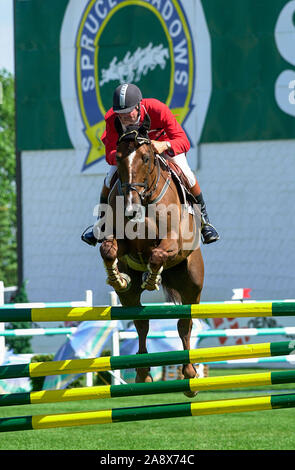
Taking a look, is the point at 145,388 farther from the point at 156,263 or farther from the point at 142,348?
the point at 142,348

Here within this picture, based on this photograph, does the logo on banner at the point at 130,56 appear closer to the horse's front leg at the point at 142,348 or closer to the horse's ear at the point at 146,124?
the horse's front leg at the point at 142,348

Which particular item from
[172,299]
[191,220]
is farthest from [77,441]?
[191,220]

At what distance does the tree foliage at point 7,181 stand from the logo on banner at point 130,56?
23.2 meters

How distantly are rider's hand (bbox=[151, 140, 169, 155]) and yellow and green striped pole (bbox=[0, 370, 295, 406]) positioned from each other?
168 centimetres

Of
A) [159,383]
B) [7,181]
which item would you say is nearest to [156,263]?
[159,383]

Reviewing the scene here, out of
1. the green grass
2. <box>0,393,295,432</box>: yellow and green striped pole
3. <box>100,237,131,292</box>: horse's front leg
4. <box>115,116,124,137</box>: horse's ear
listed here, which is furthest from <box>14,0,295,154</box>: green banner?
<box>0,393,295,432</box>: yellow and green striped pole

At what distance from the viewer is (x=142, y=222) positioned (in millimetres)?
5973

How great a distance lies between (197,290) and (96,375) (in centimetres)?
726

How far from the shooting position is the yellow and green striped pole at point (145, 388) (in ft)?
17.8

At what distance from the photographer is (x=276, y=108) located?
19516 mm

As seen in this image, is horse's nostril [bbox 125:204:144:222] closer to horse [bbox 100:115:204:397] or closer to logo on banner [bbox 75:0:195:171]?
horse [bbox 100:115:204:397]

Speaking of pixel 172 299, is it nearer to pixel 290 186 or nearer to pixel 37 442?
pixel 37 442

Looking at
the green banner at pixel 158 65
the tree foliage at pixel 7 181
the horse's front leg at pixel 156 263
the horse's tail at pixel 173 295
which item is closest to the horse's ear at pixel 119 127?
the horse's front leg at pixel 156 263

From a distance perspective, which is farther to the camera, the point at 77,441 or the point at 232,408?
the point at 77,441
